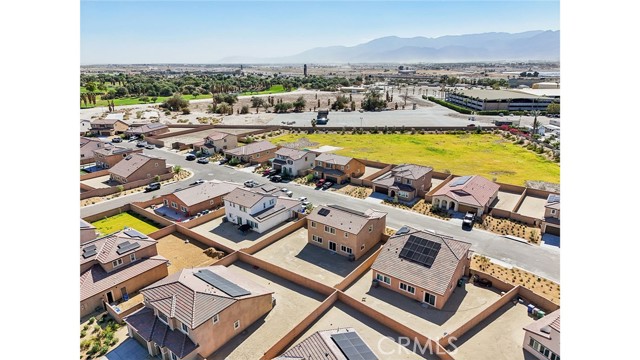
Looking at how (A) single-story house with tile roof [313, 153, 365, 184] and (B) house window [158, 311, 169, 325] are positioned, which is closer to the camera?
(B) house window [158, 311, 169, 325]

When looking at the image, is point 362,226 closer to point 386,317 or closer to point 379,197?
point 386,317

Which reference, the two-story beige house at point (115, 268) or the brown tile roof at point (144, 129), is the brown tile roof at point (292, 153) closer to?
the two-story beige house at point (115, 268)

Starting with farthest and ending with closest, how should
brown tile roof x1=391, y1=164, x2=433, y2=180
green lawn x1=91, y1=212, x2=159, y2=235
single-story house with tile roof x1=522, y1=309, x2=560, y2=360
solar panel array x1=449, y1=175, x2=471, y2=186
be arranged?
brown tile roof x1=391, y1=164, x2=433, y2=180, solar panel array x1=449, y1=175, x2=471, y2=186, green lawn x1=91, y1=212, x2=159, y2=235, single-story house with tile roof x1=522, y1=309, x2=560, y2=360

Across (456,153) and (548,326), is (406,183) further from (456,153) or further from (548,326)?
(456,153)

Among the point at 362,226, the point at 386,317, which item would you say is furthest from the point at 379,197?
the point at 386,317

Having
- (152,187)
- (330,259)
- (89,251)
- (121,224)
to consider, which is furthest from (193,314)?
(152,187)

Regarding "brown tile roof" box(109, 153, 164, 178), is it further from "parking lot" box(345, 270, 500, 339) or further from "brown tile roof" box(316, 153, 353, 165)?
"parking lot" box(345, 270, 500, 339)

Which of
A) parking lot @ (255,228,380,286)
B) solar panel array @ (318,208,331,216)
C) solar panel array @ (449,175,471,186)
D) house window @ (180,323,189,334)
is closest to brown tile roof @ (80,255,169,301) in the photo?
house window @ (180,323,189,334)
